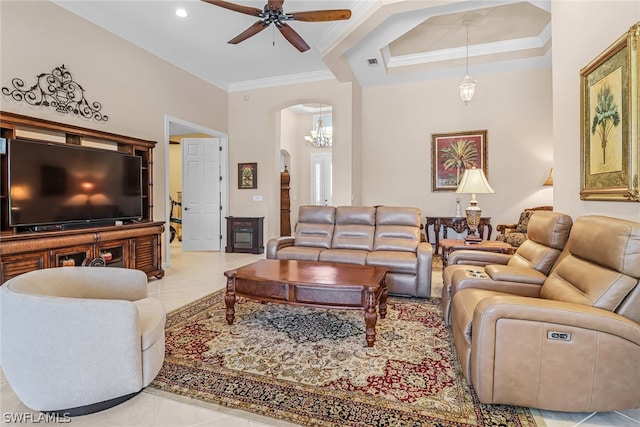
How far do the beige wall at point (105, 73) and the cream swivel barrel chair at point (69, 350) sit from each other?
112 inches

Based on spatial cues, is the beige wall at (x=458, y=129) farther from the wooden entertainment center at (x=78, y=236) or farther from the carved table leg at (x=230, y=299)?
the carved table leg at (x=230, y=299)

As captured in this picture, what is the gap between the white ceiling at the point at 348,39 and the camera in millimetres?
3852

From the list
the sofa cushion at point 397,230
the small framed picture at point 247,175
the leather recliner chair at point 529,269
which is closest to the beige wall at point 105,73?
the small framed picture at point 247,175

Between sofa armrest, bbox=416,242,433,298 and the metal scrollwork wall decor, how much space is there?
4.27 m

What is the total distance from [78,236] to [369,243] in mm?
3155

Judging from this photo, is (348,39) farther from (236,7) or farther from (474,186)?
(474,186)

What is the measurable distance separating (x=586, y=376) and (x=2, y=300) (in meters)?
2.83

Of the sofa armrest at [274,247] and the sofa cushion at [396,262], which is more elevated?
the sofa armrest at [274,247]

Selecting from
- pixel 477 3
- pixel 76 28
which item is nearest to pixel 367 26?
pixel 477 3

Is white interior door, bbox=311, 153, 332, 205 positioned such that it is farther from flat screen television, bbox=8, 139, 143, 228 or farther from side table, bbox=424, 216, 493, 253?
flat screen television, bbox=8, 139, 143, 228

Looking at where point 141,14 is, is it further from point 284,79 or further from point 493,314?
point 493,314

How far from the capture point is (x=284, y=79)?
6.18m

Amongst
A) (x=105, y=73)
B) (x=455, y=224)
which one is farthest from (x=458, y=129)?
(x=105, y=73)

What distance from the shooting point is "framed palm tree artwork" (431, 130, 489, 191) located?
5.93 m
